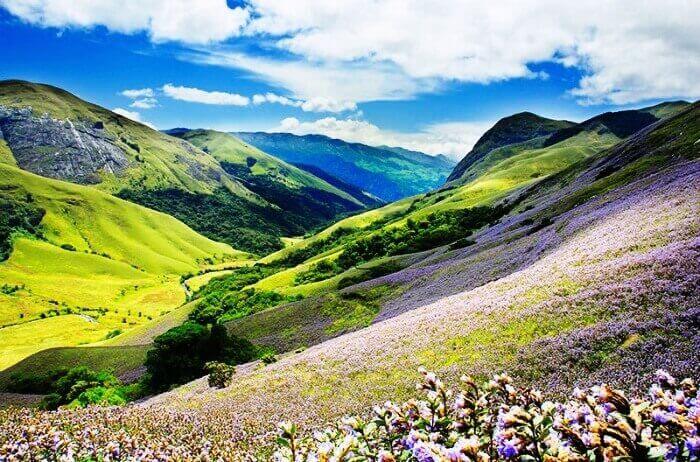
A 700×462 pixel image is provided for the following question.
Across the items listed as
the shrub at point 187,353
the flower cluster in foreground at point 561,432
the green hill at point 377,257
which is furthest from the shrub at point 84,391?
the flower cluster in foreground at point 561,432

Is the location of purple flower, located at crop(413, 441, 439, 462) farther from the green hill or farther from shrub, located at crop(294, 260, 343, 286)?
shrub, located at crop(294, 260, 343, 286)

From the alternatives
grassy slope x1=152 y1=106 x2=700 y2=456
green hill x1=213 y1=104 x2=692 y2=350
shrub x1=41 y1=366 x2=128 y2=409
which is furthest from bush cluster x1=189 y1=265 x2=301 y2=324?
grassy slope x1=152 y1=106 x2=700 y2=456

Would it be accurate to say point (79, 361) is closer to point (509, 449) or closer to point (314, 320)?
point (314, 320)

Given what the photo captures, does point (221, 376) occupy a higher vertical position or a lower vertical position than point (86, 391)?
higher

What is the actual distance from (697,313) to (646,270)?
16.9 feet

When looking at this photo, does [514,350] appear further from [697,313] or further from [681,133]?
[681,133]

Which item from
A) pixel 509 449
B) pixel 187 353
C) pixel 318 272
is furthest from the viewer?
pixel 318 272

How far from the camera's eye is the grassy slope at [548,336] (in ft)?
52.2

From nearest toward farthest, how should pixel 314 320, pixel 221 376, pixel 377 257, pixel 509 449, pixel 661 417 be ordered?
pixel 661 417
pixel 509 449
pixel 221 376
pixel 314 320
pixel 377 257

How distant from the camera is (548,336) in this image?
18922 millimetres

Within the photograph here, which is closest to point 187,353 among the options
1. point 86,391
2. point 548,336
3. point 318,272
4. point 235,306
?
point 86,391

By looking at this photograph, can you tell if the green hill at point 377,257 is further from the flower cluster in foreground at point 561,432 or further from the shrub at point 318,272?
the flower cluster in foreground at point 561,432

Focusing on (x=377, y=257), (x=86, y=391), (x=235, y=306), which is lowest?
(x=235, y=306)

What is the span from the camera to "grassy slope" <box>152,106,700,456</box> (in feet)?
52.2
